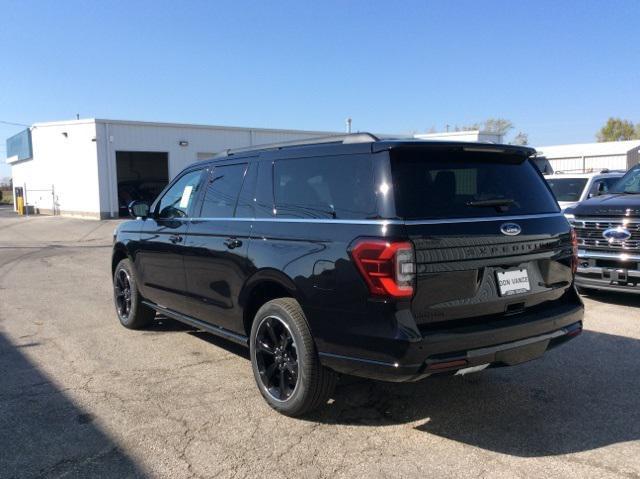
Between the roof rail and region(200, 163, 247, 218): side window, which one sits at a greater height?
the roof rail

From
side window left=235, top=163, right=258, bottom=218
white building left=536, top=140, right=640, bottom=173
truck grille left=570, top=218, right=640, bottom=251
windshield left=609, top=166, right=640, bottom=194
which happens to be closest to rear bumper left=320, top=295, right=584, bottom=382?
side window left=235, top=163, right=258, bottom=218

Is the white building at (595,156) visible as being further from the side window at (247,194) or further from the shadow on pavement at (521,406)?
the side window at (247,194)

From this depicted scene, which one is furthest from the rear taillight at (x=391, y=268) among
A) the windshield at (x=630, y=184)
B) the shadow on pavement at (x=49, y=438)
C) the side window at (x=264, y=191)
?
the windshield at (x=630, y=184)

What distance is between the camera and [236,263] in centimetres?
442

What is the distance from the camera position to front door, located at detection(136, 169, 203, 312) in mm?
5375

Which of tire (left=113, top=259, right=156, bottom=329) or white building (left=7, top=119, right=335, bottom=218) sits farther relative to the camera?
white building (left=7, top=119, right=335, bottom=218)

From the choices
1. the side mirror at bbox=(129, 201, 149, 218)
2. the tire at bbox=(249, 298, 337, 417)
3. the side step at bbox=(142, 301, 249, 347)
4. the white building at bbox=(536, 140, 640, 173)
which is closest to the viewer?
the tire at bbox=(249, 298, 337, 417)

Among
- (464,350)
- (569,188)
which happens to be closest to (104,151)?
(569,188)

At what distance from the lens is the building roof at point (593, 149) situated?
35188 millimetres

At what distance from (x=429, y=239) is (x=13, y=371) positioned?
4.11m

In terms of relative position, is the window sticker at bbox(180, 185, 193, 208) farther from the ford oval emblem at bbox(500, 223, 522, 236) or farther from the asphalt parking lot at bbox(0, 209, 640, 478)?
the ford oval emblem at bbox(500, 223, 522, 236)

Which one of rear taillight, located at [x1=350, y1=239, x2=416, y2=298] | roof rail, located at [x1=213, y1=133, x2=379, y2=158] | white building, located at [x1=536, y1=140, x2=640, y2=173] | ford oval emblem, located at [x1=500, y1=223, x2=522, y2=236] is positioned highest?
white building, located at [x1=536, y1=140, x2=640, y2=173]

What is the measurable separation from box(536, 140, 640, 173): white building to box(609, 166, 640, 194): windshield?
27.7 meters

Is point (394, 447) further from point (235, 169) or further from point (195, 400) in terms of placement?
point (235, 169)
